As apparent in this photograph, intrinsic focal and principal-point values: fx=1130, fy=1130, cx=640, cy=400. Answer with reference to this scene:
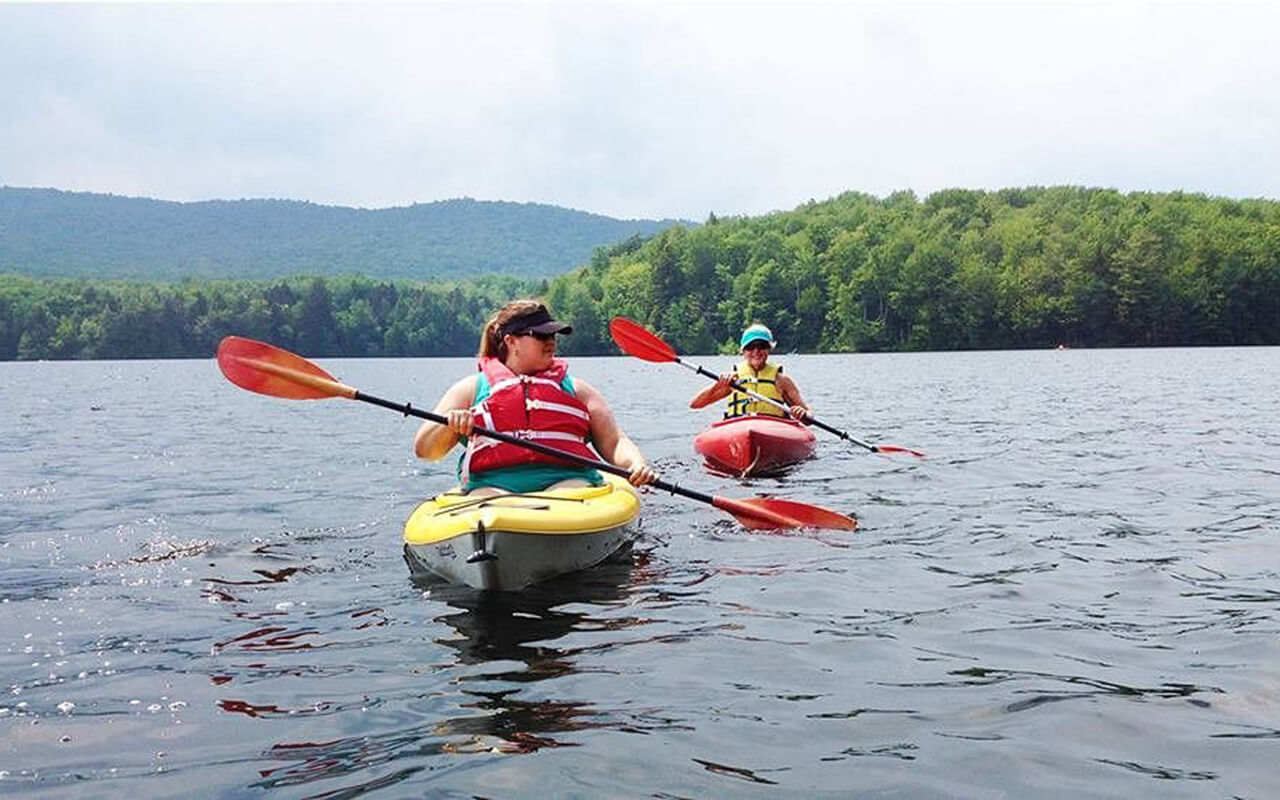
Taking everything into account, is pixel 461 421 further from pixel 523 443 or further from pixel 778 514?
pixel 778 514

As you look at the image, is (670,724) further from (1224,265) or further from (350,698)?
(1224,265)

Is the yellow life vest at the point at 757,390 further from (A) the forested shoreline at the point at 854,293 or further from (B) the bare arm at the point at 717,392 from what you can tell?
(A) the forested shoreline at the point at 854,293

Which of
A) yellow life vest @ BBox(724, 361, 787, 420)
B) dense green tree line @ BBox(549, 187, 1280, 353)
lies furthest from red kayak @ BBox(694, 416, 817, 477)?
dense green tree line @ BBox(549, 187, 1280, 353)

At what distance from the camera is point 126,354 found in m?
98.8

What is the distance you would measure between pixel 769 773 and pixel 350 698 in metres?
1.76

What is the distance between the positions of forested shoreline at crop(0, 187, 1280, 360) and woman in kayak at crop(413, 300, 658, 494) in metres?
75.1

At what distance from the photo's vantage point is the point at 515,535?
5898 millimetres

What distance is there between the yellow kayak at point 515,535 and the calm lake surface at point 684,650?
0.17 metres

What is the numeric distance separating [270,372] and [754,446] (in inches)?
232

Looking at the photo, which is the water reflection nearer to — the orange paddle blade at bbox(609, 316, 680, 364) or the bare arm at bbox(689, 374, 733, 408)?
the orange paddle blade at bbox(609, 316, 680, 364)

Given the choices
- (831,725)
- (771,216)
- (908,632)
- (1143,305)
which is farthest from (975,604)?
(771,216)

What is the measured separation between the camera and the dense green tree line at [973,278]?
74438 millimetres

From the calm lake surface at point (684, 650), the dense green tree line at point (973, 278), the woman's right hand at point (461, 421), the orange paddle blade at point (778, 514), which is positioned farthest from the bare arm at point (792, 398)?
the dense green tree line at point (973, 278)

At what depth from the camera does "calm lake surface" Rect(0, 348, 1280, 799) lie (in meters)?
3.72
